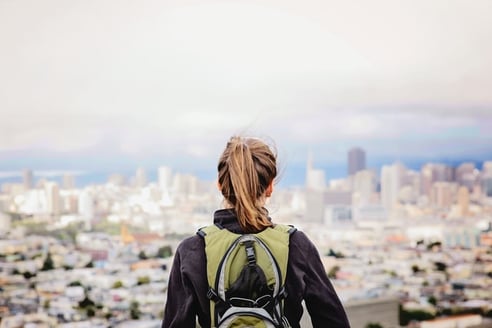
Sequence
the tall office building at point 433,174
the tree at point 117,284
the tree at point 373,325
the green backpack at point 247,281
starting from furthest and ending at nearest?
the tall office building at point 433,174
the tree at point 117,284
the tree at point 373,325
the green backpack at point 247,281

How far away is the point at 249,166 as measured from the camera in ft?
3.78

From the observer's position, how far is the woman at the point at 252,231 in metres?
1.14

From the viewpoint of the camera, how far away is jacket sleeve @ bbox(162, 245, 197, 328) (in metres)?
1.15

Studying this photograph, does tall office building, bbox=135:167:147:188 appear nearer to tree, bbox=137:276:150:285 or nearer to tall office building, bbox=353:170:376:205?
tree, bbox=137:276:150:285

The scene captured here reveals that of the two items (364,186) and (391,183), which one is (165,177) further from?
(391,183)

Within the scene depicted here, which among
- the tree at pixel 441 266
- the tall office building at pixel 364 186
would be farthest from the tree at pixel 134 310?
the tree at pixel 441 266

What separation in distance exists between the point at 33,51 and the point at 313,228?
2.02m

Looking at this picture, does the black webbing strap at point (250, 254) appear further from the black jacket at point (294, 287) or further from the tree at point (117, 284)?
the tree at point (117, 284)

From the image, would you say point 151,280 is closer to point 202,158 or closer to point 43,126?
point 202,158

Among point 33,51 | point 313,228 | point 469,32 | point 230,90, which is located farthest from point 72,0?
point 469,32

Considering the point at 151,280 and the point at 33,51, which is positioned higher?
the point at 33,51

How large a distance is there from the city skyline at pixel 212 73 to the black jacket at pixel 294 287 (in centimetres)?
281

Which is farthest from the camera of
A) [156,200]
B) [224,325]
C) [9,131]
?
[156,200]

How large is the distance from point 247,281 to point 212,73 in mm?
3255
